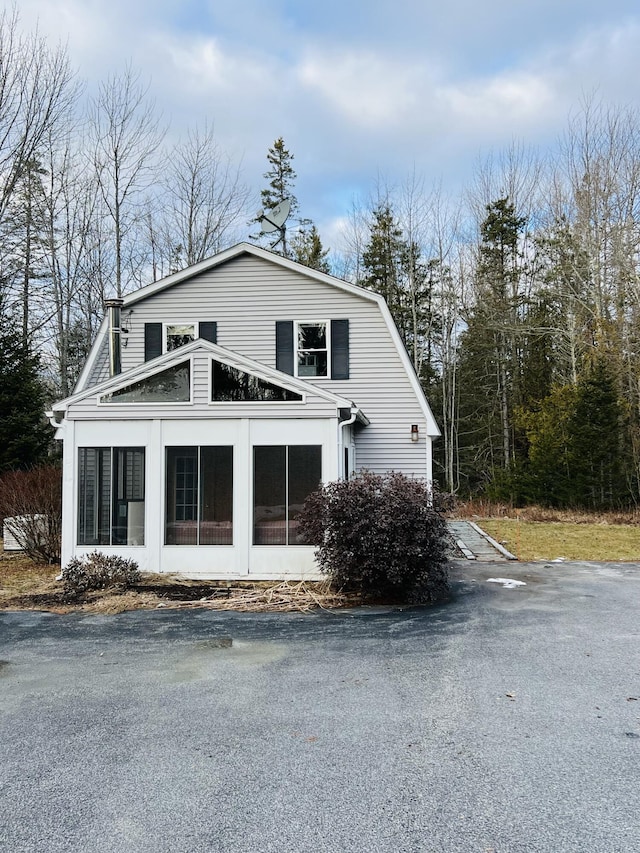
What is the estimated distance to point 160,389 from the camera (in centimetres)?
944

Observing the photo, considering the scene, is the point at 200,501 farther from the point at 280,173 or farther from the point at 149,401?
the point at 280,173

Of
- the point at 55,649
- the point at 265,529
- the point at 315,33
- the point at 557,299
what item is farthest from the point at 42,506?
the point at 557,299

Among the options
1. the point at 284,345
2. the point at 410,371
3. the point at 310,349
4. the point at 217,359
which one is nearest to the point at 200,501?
the point at 217,359

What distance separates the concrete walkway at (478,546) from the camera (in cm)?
1177

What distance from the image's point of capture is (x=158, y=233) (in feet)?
78.8

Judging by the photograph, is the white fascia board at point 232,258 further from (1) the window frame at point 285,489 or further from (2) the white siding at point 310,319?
(1) the window frame at point 285,489

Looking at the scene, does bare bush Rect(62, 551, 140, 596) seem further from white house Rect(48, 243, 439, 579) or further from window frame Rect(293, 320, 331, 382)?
window frame Rect(293, 320, 331, 382)

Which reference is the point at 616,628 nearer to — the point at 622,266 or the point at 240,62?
the point at 240,62

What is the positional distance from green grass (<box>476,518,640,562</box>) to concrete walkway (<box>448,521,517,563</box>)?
0.82ft

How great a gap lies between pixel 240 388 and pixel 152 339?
430cm

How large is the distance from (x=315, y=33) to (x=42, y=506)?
992cm

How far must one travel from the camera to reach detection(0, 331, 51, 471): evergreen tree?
1705 cm

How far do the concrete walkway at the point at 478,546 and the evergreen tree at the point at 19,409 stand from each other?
11092 millimetres

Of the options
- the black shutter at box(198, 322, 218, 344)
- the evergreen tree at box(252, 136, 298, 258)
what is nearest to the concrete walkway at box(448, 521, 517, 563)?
the black shutter at box(198, 322, 218, 344)
